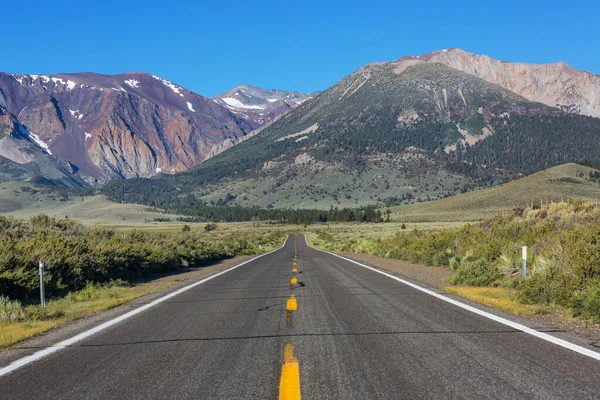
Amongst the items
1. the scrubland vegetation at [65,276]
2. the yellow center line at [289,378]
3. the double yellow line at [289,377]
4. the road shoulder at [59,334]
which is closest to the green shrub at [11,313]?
the scrubland vegetation at [65,276]

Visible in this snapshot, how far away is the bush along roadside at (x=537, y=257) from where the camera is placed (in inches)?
360

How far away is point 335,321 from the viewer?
26.2ft

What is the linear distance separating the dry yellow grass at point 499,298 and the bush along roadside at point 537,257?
9.7 inches

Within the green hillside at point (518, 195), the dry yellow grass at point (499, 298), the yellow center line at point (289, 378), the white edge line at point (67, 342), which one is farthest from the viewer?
the green hillside at point (518, 195)

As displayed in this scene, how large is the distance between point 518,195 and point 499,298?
Answer: 3913 inches

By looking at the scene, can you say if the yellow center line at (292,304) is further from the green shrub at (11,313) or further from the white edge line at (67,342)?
the green shrub at (11,313)

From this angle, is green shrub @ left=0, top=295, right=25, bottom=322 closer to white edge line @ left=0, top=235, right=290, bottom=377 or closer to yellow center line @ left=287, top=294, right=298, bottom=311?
white edge line @ left=0, top=235, right=290, bottom=377

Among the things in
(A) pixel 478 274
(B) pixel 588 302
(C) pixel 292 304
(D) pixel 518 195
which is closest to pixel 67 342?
(C) pixel 292 304

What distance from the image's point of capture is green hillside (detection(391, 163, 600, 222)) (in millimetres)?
97438

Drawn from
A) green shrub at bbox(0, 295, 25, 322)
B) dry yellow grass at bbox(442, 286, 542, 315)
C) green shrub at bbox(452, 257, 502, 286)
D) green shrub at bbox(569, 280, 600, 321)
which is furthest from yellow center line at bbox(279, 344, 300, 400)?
green shrub at bbox(452, 257, 502, 286)

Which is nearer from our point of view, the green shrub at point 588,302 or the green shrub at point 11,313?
the green shrub at point 588,302

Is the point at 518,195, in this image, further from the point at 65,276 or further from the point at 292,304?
the point at 292,304

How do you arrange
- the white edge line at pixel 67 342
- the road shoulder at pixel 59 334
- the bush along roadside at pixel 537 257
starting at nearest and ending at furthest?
the white edge line at pixel 67 342 → the road shoulder at pixel 59 334 → the bush along roadside at pixel 537 257

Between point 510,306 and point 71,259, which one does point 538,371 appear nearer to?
point 510,306
